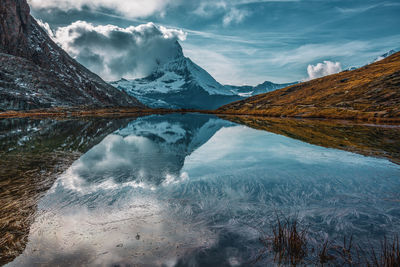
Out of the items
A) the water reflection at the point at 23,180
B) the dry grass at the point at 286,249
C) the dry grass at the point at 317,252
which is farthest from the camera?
the water reflection at the point at 23,180

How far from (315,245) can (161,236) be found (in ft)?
22.0

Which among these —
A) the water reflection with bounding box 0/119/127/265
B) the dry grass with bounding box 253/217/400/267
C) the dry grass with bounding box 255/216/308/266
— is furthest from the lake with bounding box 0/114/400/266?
the dry grass with bounding box 253/217/400/267

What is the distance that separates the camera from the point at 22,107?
164500mm

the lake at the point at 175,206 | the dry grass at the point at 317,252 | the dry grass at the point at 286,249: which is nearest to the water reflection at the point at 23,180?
the lake at the point at 175,206

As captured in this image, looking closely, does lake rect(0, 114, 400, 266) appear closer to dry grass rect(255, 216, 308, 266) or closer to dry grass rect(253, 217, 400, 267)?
dry grass rect(255, 216, 308, 266)

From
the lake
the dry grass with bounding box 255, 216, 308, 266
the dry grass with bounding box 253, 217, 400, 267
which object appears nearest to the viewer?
the dry grass with bounding box 253, 217, 400, 267

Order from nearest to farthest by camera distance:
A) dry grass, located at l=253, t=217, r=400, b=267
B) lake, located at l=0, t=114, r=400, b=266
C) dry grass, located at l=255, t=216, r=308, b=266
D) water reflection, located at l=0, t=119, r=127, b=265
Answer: dry grass, located at l=253, t=217, r=400, b=267
dry grass, located at l=255, t=216, r=308, b=266
lake, located at l=0, t=114, r=400, b=266
water reflection, located at l=0, t=119, r=127, b=265

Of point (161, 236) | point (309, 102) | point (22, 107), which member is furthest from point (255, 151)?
point (22, 107)

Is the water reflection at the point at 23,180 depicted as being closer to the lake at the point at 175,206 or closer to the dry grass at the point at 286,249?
the lake at the point at 175,206

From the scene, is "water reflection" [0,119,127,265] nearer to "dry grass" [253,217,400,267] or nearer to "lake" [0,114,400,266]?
"lake" [0,114,400,266]

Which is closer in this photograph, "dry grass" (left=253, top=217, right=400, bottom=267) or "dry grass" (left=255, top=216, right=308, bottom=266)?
"dry grass" (left=253, top=217, right=400, bottom=267)

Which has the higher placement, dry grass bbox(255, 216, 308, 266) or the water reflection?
dry grass bbox(255, 216, 308, 266)

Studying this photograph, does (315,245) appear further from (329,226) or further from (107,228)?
(107,228)

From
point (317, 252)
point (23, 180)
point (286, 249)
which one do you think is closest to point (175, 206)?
point (286, 249)
